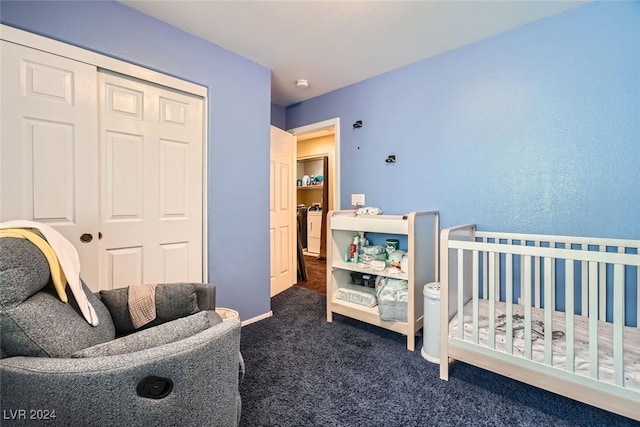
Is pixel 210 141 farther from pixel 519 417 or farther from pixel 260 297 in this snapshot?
pixel 519 417

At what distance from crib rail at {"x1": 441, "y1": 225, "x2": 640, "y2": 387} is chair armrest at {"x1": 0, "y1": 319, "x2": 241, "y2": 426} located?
1407 millimetres

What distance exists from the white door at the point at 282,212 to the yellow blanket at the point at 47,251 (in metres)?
2.17

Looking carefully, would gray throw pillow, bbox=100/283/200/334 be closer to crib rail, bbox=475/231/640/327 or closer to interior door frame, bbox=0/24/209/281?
interior door frame, bbox=0/24/209/281

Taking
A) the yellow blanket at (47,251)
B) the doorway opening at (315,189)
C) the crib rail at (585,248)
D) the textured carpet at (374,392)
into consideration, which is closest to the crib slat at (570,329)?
the textured carpet at (374,392)

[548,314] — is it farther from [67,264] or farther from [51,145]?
[51,145]

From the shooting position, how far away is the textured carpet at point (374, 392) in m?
1.36

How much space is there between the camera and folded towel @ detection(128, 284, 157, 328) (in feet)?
4.44

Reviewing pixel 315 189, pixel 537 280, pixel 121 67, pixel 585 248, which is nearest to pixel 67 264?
pixel 121 67

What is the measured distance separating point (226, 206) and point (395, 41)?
6.23 ft

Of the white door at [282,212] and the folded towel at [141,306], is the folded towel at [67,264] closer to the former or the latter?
the folded towel at [141,306]

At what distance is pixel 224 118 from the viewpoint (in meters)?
2.29

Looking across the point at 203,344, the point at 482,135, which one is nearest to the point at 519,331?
the point at 482,135

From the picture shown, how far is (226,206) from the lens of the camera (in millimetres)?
2320

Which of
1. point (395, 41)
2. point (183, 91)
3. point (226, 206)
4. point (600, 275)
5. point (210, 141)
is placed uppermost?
point (395, 41)
